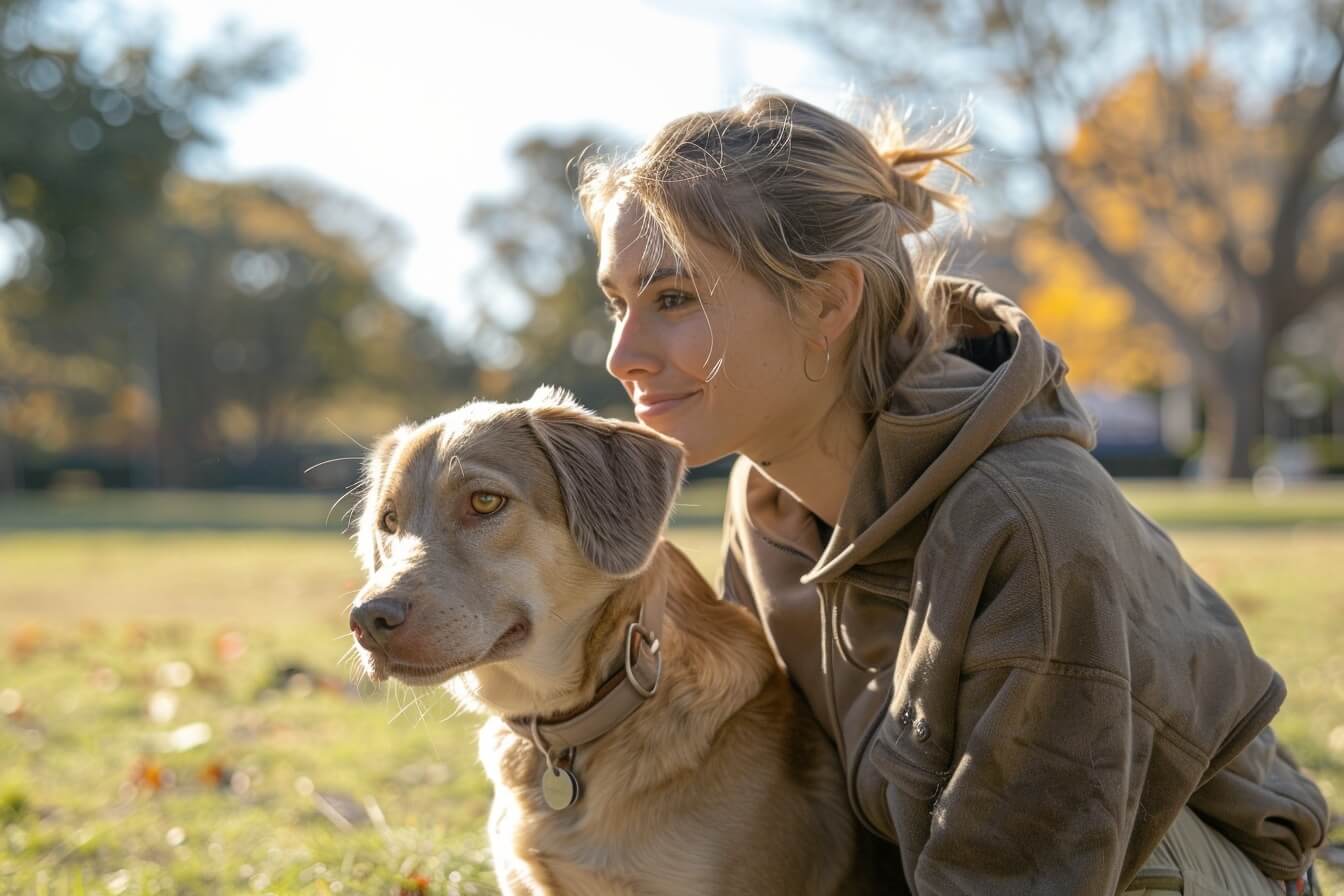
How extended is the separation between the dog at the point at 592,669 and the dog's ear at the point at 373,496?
29 mm

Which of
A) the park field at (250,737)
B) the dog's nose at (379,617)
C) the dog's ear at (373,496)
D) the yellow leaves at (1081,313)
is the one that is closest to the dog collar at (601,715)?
the park field at (250,737)

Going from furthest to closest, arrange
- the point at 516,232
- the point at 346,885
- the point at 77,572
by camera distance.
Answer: the point at 516,232 < the point at 77,572 < the point at 346,885

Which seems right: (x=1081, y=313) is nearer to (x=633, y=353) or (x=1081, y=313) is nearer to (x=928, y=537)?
(x=633, y=353)

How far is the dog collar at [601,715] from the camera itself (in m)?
3.09

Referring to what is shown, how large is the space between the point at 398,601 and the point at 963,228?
2.15 m

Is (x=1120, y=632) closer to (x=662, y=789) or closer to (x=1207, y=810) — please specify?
(x=1207, y=810)

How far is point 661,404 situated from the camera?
3.45 m

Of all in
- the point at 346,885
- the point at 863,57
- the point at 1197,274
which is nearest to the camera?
the point at 346,885

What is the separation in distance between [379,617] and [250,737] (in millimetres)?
3772

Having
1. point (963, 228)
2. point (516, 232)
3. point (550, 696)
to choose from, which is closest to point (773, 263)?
point (963, 228)

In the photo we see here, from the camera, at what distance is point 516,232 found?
50250mm

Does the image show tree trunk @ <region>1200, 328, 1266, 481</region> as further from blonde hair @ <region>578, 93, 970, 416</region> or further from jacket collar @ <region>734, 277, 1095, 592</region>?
jacket collar @ <region>734, 277, 1095, 592</region>

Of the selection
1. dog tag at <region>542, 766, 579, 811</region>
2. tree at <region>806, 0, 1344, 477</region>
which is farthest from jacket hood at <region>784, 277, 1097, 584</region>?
tree at <region>806, 0, 1344, 477</region>

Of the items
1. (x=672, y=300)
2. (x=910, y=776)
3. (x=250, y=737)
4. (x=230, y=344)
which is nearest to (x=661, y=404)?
(x=672, y=300)
